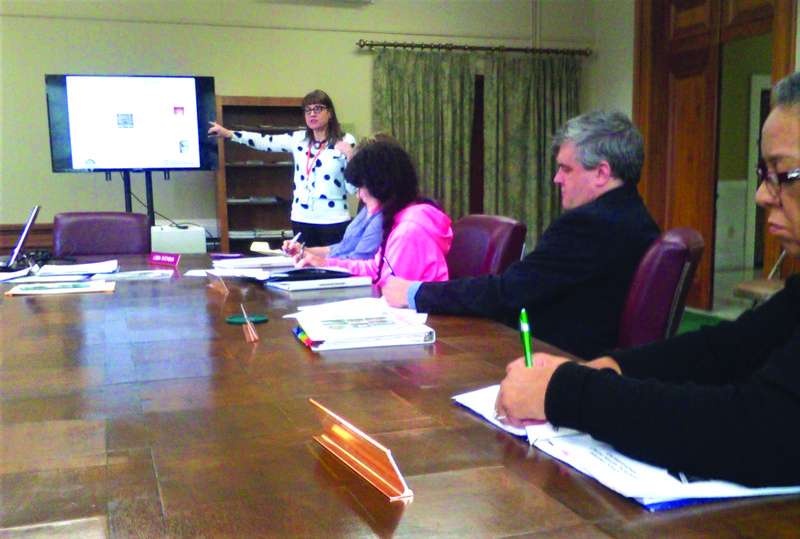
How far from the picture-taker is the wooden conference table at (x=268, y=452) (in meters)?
0.66

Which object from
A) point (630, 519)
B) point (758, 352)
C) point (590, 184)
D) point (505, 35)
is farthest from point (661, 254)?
point (505, 35)

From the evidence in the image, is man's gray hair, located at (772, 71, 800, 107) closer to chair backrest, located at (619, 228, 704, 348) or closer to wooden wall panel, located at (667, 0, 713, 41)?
chair backrest, located at (619, 228, 704, 348)

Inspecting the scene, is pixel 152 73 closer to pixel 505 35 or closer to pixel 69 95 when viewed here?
pixel 69 95

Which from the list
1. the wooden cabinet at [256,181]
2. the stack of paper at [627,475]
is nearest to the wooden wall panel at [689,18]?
the wooden cabinet at [256,181]

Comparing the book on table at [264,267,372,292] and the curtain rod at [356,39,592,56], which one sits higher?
the curtain rod at [356,39,592,56]

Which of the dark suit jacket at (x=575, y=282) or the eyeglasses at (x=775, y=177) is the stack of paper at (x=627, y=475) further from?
the dark suit jacket at (x=575, y=282)

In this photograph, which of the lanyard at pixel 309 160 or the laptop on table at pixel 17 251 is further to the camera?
the lanyard at pixel 309 160

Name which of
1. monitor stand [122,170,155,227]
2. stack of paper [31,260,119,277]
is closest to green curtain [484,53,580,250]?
monitor stand [122,170,155,227]

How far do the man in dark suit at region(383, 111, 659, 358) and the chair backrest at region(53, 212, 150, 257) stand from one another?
2.19m

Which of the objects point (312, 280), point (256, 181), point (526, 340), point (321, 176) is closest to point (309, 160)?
point (321, 176)

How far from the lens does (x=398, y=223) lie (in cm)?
241

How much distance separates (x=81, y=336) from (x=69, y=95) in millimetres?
3672

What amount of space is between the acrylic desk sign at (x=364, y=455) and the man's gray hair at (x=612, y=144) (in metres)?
1.25

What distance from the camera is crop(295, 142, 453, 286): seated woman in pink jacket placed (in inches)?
90.9
